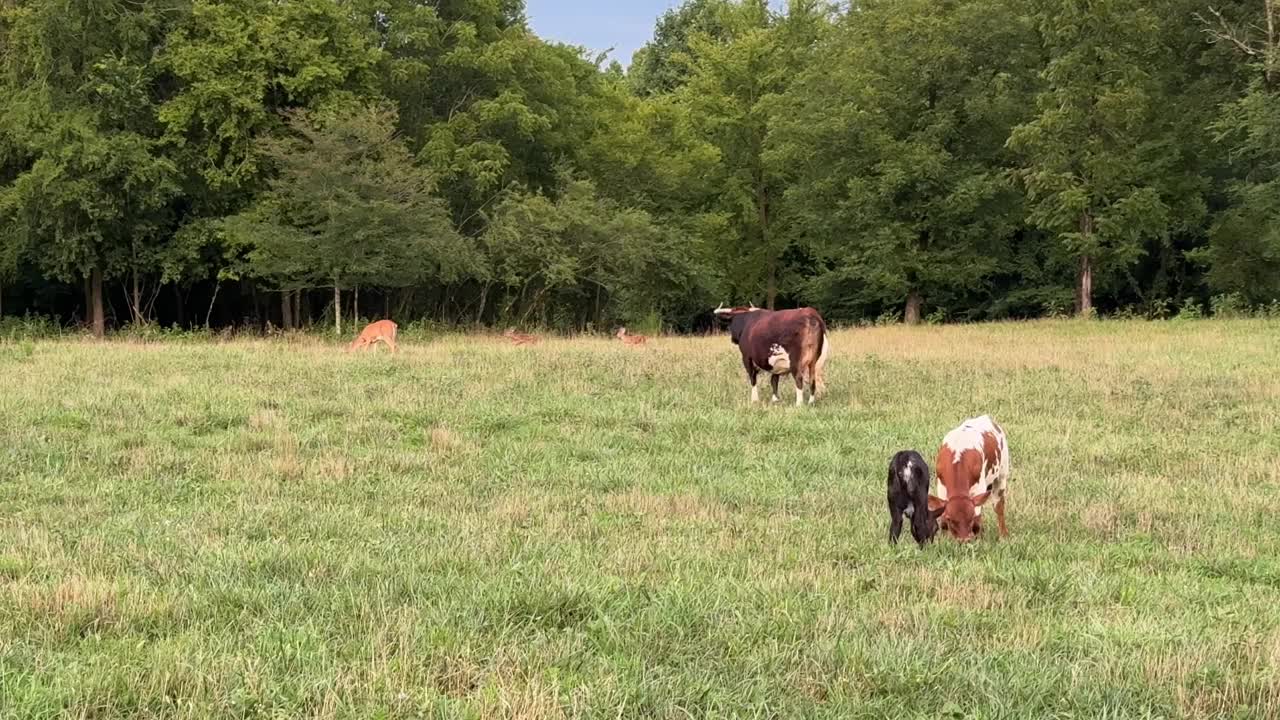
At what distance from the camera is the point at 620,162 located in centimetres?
4044

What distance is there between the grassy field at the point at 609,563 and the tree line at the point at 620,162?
17831mm

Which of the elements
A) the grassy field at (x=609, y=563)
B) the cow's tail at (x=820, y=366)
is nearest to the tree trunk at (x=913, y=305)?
the grassy field at (x=609, y=563)

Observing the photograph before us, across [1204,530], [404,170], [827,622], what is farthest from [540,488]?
[404,170]

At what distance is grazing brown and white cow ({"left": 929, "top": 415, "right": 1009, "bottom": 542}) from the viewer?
618 centimetres

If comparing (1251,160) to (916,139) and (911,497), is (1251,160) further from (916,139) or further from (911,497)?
(911,497)

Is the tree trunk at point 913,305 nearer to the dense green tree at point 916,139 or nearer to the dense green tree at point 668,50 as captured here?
the dense green tree at point 916,139

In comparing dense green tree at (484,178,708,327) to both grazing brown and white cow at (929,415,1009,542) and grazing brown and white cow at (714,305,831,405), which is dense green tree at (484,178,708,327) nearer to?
grazing brown and white cow at (714,305,831,405)

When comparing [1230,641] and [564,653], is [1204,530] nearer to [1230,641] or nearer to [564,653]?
[1230,641]

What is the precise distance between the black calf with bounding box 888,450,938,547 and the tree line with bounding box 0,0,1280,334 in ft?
73.1

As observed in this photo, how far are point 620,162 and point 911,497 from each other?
1405 inches

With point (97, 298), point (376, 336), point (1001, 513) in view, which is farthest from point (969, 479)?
point (97, 298)

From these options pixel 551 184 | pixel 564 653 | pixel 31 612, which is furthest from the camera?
pixel 551 184

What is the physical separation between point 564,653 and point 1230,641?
9.54 feet

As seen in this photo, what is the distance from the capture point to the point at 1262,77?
105 feet
